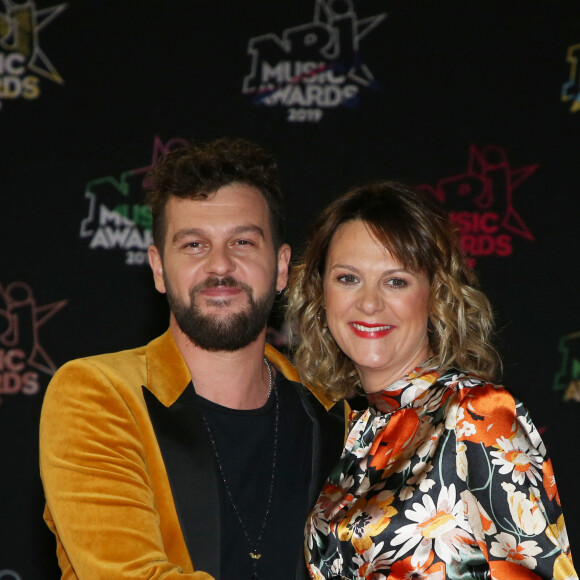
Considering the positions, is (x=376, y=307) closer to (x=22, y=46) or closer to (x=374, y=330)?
(x=374, y=330)

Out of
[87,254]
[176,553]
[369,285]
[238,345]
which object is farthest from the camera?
[87,254]

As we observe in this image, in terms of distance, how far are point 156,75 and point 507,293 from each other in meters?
1.73

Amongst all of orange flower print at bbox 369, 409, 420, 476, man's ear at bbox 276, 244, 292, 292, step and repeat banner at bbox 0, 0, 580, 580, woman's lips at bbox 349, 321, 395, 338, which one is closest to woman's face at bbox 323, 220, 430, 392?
woman's lips at bbox 349, 321, 395, 338

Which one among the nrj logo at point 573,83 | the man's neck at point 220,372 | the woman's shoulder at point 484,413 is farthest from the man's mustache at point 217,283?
A: the nrj logo at point 573,83

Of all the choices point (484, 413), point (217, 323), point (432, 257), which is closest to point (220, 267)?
point (217, 323)

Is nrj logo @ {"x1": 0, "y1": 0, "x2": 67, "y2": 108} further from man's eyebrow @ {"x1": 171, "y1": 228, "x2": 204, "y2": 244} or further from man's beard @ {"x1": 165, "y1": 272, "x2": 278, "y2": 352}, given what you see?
man's beard @ {"x1": 165, "y1": 272, "x2": 278, "y2": 352}

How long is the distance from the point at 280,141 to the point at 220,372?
1.62 m

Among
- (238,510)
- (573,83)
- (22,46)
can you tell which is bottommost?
(238,510)

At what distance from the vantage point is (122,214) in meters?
3.64

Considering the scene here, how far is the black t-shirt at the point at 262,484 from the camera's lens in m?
2.13

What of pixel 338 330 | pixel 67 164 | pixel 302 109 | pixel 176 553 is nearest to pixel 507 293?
pixel 302 109

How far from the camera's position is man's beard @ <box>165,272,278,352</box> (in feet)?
7.51

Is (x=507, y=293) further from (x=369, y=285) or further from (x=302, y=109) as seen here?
(x=369, y=285)

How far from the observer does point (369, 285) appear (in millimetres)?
2180
